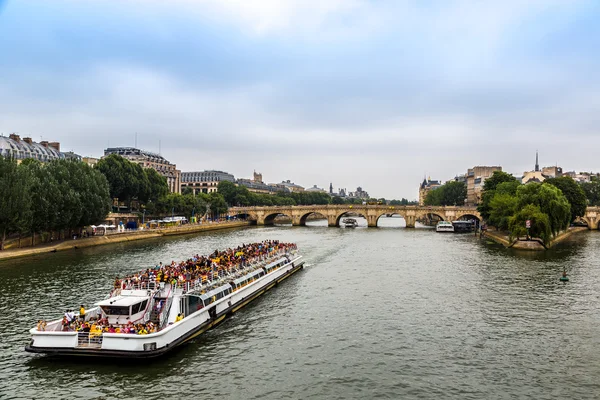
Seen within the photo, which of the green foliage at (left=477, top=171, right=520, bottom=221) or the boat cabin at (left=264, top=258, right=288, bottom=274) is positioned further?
the green foliage at (left=477, top=171, right=520, bottom=221)

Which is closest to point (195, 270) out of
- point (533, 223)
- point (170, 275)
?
point (170, 275)

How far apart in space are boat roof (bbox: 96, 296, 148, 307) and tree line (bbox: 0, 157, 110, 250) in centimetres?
4170

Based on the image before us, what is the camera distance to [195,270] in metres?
38.4

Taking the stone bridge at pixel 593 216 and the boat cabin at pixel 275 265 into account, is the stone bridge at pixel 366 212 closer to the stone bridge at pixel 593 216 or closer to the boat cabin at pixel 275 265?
the stone bridge at pixel 593 216

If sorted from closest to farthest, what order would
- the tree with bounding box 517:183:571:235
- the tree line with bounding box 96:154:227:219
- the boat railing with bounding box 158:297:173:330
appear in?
1. the boat railing with bounding box 158:297:173:330
2. the tree with bounding box 517:183:571:235
3. the tree line with bounding box 96:154:227:219

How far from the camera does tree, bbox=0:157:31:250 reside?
6300cm

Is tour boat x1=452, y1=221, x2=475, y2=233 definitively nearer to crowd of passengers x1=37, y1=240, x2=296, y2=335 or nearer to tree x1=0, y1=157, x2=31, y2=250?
crowd of passengers x1=37, y1=240, x2=296, y2=335

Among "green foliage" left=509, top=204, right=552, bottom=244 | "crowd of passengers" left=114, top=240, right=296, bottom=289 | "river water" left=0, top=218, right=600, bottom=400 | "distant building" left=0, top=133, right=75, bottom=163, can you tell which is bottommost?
"river water" left=0, top=218, right=600, bottom=400

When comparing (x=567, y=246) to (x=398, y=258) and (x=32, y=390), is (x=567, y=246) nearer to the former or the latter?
(x=398, y=258)

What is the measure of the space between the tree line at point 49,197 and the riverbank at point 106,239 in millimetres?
2547

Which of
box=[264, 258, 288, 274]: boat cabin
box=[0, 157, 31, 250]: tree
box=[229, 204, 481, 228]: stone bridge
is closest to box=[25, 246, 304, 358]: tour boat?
box=[264, 258, 288, 274]: boat cabin

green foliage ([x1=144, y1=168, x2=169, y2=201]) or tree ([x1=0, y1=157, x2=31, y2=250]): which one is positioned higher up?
green foliage ([x1=144, y1=168, x2=169, y2=201])

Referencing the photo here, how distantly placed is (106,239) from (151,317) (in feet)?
213

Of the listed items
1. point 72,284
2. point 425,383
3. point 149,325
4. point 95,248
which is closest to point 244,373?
point 149,325
